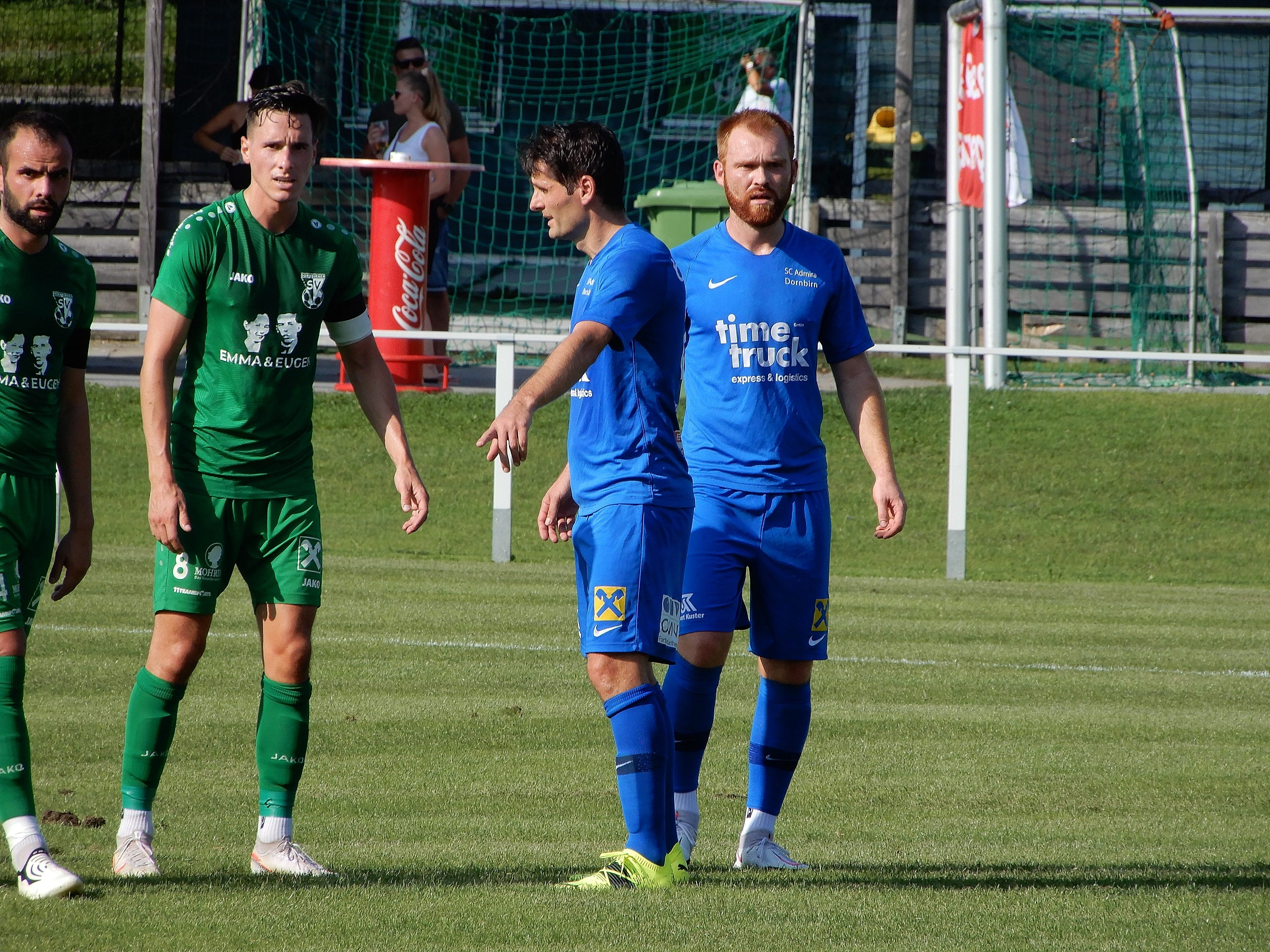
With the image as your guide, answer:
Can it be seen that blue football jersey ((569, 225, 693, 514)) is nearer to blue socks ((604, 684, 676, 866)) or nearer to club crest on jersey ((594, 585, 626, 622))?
club crest on jersey ((594, 585, 626, 622))

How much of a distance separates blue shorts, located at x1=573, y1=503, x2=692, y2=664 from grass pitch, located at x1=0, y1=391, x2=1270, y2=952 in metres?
0.70

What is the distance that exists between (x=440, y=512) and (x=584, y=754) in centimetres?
654

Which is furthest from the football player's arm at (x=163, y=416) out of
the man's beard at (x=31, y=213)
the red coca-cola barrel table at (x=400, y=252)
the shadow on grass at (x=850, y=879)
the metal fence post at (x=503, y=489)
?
the red coca-cola barrel table at (x=400, y=252)

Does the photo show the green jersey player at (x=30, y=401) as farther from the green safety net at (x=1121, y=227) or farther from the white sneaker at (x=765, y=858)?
the green safety net at (x=1121, y=227)

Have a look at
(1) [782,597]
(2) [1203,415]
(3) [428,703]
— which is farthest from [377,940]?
(2) [1203,415]

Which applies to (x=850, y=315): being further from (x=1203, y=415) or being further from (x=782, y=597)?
(x=1203, y=415)

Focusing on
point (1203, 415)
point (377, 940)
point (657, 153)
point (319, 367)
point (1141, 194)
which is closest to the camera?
point (377, 940)

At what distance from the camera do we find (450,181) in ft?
50.4

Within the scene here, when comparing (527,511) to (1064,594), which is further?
(527,511)

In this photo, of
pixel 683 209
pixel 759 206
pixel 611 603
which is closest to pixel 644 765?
pixel 611 603

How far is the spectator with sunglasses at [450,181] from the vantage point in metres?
15.2

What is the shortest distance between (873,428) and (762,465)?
403mm

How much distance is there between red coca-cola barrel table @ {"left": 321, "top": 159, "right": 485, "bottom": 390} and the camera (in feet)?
47.1

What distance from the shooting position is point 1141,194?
18234 mm
